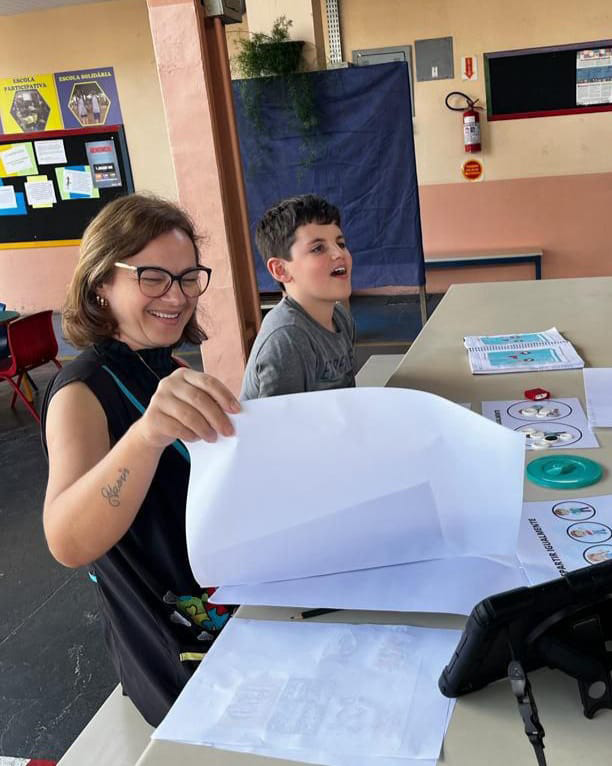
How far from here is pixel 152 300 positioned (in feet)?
3.68

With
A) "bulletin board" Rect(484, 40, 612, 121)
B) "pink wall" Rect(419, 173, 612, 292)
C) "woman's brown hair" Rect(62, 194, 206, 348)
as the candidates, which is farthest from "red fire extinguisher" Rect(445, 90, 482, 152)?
"woman's brown hair" Rect(62, 194, 206, 348)

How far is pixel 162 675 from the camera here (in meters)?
1.08

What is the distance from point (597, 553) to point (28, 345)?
13.0 ft

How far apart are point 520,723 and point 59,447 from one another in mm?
627

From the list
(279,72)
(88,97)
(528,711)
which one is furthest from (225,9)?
(88,97)

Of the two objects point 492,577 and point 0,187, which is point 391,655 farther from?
point 0,187

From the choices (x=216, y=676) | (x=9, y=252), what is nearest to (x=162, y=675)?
(x=216, y=676)

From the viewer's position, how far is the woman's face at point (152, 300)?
3.66ft

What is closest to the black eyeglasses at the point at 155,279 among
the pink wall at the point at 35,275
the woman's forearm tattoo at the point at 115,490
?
the woman's forearm tattoo at the point at 115,490

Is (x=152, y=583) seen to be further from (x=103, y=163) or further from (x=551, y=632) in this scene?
(x=103, y=163)

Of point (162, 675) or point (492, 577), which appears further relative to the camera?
point (162, 675)

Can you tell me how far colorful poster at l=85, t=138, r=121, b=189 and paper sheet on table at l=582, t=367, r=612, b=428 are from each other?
Result: 222 inches

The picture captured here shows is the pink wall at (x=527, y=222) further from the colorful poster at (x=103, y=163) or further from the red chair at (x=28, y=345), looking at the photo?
the red chair at (x=28, y=345)

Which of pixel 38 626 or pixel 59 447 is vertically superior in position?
pixel 59 447
